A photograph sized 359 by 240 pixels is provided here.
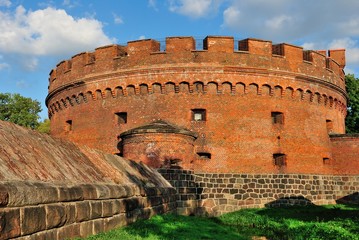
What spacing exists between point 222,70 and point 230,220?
614 cm

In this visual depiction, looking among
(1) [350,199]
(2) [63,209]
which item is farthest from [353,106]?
(2) [63,209]

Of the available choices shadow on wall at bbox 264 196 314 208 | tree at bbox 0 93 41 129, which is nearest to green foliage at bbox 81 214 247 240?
shadow on wall at bbox 264 196 314 208

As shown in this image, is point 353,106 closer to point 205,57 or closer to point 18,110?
point 205,57

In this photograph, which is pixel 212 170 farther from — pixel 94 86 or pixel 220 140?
pixel 94 86

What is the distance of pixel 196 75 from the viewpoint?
16.0 m

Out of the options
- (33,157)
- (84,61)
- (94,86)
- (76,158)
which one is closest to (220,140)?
(94,86)

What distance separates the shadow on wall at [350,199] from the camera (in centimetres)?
1731

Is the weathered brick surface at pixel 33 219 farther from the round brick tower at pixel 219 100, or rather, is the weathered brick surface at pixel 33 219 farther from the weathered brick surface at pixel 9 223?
the round brick tower at pixel 219 100

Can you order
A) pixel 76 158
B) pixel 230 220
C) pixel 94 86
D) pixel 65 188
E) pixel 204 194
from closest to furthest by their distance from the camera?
pixel 65 188 → pixel 76 158 → pixel 230 220 → pixel 204 194 → pixel 94 86

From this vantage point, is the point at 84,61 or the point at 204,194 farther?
the point at 84,61

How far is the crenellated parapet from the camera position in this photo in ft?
52.9

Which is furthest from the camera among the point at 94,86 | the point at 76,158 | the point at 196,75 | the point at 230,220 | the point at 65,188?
the point at 94,86

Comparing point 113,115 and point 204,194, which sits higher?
point 113,115

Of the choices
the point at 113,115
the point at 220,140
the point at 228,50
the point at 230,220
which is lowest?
the point at 230,220
